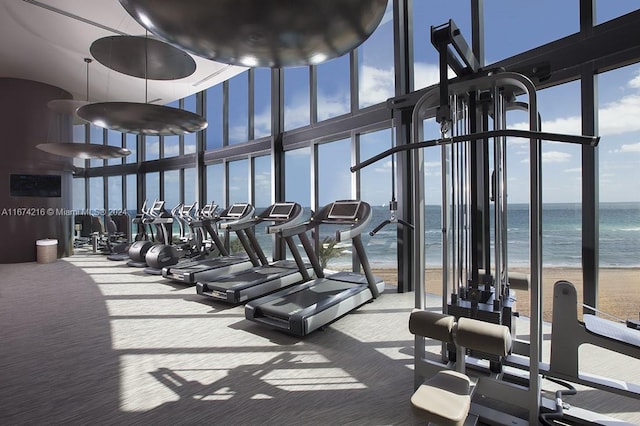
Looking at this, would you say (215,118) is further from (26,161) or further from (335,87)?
(335,87)

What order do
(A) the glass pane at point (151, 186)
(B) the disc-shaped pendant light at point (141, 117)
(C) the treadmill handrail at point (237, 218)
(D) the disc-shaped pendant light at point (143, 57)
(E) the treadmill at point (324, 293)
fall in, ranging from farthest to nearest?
(A) the glass pane at point (151, 186)
(C) the treadmill handrail at point (237, 218)
(B) the disc-shaped pendant light at point (141, 117)
(D) the disc-shaped pendant light at point (143, 57)
(E) the treadmill at point (324, 293)

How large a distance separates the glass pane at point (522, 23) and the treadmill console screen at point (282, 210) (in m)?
3.41

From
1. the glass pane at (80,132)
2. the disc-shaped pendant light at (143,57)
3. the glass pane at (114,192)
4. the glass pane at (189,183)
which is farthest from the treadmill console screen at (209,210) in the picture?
the glass pane at (80,132)

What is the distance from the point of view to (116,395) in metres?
2.37

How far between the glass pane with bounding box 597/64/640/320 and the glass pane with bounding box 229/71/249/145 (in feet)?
22.6

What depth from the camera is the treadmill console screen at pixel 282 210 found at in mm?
5344

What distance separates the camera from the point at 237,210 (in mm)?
6523

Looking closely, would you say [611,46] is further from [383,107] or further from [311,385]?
[311,385]

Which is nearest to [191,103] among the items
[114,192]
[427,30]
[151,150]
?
[151,150]

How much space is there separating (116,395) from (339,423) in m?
1.60

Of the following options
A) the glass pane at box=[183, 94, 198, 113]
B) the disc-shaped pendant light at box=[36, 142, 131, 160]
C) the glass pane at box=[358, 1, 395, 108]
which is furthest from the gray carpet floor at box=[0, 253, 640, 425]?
the glass pane at box=[183, 94, 198, 113]

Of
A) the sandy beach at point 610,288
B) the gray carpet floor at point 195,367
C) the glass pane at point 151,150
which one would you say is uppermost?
the glass pane at point 151,150

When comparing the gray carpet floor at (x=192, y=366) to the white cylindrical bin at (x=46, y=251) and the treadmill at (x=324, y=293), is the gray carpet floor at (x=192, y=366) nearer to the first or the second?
the treadmill at (x=324, y=293)

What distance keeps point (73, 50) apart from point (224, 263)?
5020 mm
